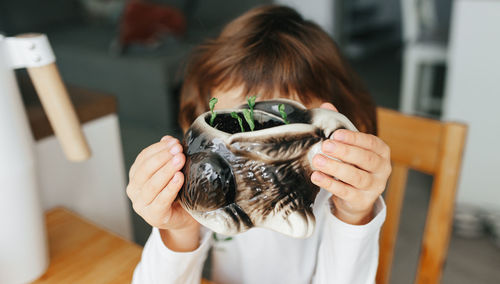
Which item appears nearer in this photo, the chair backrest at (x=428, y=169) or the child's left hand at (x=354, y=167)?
the child's left hand at (x=354, y=167)

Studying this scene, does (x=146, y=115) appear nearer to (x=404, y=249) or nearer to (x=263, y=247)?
(x=404, y=249)

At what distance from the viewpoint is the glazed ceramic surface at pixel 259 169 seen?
292 mm

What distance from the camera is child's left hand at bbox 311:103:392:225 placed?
304 mm

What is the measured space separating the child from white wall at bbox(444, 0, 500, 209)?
113cm

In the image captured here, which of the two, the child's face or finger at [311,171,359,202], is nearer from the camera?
finger at [311,171,359,202]

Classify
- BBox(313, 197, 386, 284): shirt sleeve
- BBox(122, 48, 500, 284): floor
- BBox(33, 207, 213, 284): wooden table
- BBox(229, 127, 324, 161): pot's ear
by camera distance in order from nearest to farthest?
BBox(229, 127, 324, 161): pot's ear, BBox(313, 197, 386, 284): shirt sleeve, BBox(33, 207, 213, 284): wooden table, BBox(122, 48, 500, 284): floor

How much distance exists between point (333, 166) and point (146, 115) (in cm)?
210

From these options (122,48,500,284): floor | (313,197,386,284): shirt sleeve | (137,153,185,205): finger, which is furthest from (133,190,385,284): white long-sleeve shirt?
(122,48,500,284): floor

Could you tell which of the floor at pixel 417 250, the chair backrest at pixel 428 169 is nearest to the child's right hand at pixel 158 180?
the chair backrest at pixel 428 169

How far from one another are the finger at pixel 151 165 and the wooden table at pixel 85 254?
19 centimetres

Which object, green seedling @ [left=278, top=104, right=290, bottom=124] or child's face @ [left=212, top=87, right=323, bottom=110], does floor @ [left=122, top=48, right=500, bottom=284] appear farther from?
green seedling @ [left=278, top=104, right=290, bottom=124]

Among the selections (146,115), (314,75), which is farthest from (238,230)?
(146,115)

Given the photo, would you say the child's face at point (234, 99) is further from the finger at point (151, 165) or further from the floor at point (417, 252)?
the floor at point (417, 252)

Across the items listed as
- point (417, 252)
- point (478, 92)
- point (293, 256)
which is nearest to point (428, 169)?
point (293, 256)
